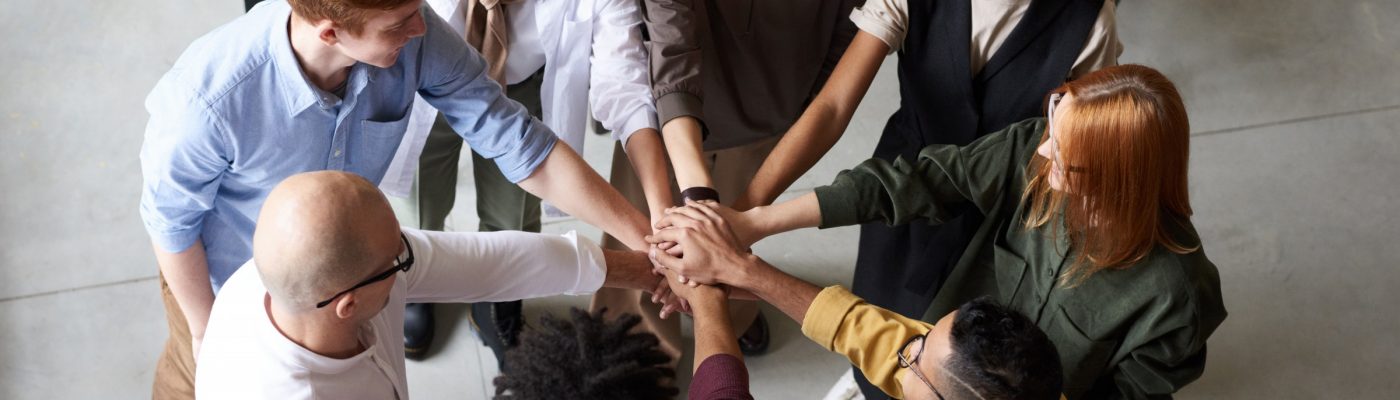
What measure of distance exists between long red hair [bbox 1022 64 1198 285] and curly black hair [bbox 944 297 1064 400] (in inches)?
9.3

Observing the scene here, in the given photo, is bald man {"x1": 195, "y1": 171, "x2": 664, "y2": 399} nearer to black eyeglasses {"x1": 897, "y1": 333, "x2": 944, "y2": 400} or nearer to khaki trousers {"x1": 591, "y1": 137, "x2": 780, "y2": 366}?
black eyeglasses {"x1": 897, "y1": 333, "x2": 944, "y2": 400}

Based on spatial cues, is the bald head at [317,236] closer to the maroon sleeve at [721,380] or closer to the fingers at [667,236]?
the maroon sleeve at [721,380]

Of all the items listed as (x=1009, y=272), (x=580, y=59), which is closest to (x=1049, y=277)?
(x=1009, y=272)

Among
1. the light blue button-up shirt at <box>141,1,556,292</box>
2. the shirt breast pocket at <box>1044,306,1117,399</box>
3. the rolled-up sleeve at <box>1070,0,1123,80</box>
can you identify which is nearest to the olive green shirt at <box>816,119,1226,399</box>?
the shirt breast pocket at <box>1044,306,1117,399</box>

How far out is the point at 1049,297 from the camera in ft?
5.71

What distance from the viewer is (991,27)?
196 cm

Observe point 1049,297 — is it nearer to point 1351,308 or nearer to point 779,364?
point 779,364

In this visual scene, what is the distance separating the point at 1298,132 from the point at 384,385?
296 cm

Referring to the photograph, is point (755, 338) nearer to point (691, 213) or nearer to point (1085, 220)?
point (691, 213)

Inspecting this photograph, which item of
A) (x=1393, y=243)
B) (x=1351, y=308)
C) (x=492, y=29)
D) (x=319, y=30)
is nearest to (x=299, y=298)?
(x=319, y=30)

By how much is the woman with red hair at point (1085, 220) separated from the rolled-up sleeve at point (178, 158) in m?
0.78

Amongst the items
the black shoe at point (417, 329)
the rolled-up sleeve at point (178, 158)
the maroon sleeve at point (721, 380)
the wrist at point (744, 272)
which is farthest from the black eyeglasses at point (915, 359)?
the black shoe at point (417, 329)

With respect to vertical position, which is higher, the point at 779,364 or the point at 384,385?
the point at 384,385

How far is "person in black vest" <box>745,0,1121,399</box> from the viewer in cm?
192
